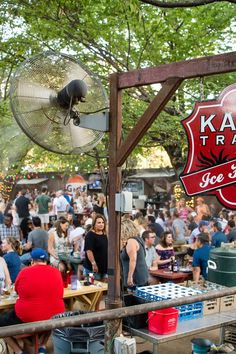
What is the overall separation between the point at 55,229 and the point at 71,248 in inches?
23.1

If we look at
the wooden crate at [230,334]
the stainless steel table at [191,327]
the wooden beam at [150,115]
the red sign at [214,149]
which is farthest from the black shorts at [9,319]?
the red sign at [214,149]

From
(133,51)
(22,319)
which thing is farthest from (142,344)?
(133,51)

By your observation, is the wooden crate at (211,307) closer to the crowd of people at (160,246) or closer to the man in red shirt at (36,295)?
the crowd of people at (160,246)

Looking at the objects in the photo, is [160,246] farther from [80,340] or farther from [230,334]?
[80,340]

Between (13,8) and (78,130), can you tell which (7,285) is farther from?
(13,8)

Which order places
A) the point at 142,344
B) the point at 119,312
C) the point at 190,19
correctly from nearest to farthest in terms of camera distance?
the point at 119,312 < the point at 142,344 < the point at 190,19

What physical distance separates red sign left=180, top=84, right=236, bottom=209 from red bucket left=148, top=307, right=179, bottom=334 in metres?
1.68

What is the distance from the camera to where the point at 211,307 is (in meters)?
6.30

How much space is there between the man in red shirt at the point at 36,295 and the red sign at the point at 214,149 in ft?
8.01

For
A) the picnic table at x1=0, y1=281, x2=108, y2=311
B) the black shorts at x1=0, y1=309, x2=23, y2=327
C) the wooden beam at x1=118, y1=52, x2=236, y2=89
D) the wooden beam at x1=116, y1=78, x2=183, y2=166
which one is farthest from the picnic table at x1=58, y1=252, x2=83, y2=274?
the wooden beam at x1=118, y1=52, x2=236, y2=89

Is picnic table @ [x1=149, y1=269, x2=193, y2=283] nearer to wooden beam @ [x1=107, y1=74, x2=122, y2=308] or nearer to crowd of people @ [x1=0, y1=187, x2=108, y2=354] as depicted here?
crowd of people @ [x1=0, y1=187, x2=108, y2=354]

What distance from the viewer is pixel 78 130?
4957 mm

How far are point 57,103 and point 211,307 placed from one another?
343 centimetres

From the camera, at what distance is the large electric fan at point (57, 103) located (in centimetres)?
448
